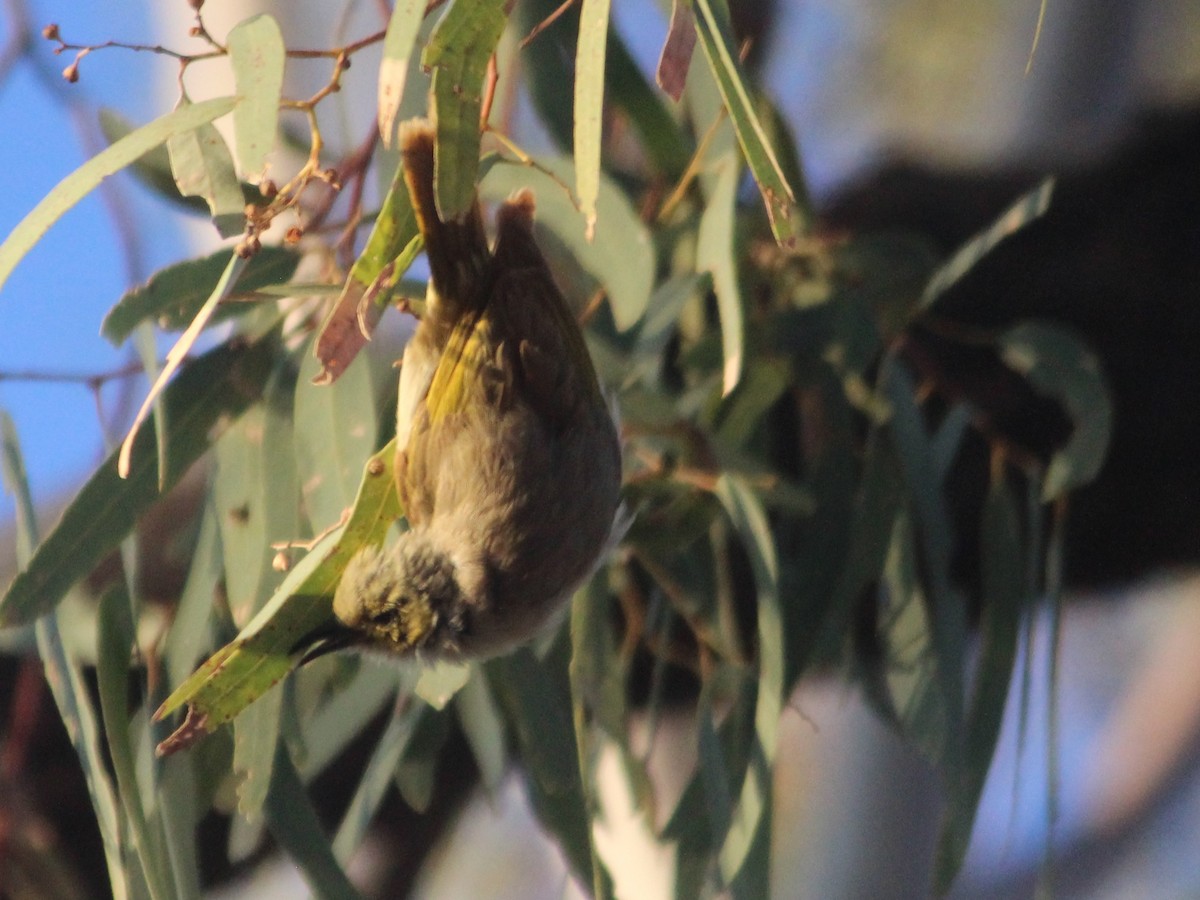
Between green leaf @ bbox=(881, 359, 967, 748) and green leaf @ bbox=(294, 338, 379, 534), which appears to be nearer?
green leaf @ bbox=(294, 338, 379, 534)

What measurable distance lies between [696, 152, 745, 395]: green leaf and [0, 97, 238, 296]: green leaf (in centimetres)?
40

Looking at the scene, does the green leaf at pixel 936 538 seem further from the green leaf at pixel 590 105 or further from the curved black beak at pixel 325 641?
the green leaf at pixel 590 105

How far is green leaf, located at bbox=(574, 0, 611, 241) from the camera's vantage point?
0.72 metres

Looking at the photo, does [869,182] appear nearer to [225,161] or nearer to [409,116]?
[409,116]

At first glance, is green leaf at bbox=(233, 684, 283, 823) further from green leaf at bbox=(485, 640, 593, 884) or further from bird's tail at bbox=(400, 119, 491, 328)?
bird's tail at bbox=(400, 119, 491, 328)

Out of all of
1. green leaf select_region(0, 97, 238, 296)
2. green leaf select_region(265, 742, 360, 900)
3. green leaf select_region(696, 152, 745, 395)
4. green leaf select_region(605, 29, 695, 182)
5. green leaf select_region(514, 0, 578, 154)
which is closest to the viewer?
green leaf select_region(0, 97, 238, 296)

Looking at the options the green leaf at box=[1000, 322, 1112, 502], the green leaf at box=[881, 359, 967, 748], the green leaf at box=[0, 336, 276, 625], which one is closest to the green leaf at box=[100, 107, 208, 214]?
the green leaf at box=[0, 336, 276, 625]

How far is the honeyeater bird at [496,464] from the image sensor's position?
3.60ft

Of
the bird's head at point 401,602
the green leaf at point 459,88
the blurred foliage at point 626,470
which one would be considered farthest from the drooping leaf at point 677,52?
the bird's head at point 401,602

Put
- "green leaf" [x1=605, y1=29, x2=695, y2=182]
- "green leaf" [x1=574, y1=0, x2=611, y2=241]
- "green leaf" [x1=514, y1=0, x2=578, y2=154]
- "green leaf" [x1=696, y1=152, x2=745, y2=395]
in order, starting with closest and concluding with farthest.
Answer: "green leaf" [x1=574, y1=0, x2=611, y2=241] < "green leaf" [x1=696, y1=152, x2=745, y2=395] < "green leaf" [x1=514, y1=0, x2=578, y2=154] < "green leaf" [x1=605, y1=29, x2=695, y2=182]

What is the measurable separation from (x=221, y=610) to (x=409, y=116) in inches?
22.2

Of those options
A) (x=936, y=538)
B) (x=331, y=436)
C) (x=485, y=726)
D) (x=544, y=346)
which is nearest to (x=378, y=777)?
(x=485, y=726)

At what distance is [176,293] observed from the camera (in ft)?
3.39

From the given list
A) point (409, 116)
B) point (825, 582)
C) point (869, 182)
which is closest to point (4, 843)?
point (825, 582)
